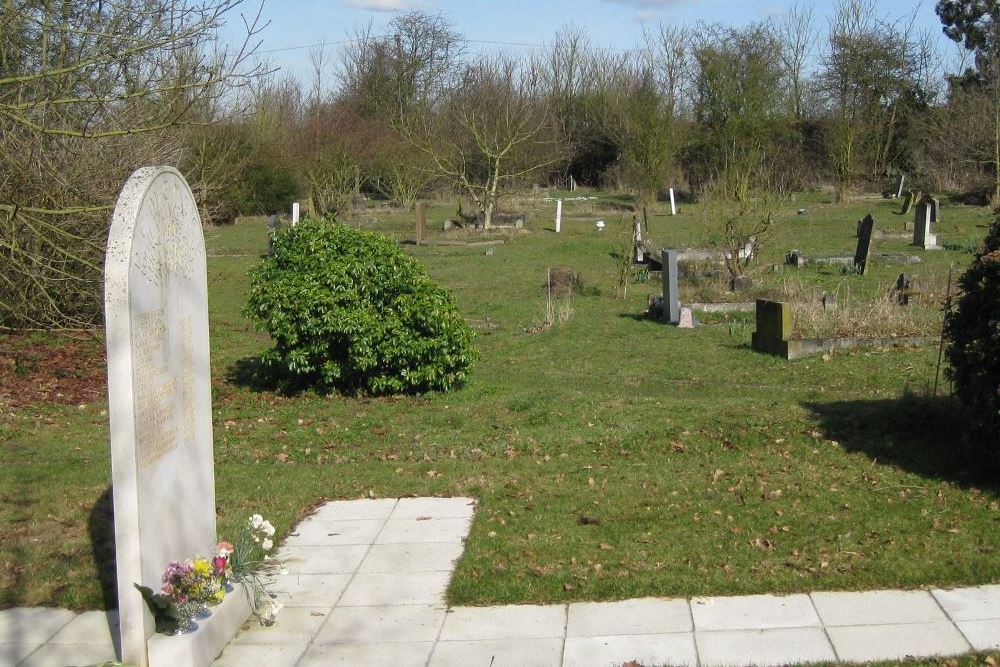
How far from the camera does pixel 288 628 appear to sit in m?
5.53

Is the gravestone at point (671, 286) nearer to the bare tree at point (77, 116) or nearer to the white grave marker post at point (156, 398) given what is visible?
the bare tree at point (77, 116)

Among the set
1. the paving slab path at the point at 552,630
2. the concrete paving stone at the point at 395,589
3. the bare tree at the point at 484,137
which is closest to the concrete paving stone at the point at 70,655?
the paving slab path at the point at 552,630

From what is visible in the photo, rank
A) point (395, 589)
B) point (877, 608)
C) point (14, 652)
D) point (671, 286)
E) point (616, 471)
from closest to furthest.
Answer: point (14, 652)
point (877, 608)
point (395, 589)
point (616, 471)
point (671, 286)

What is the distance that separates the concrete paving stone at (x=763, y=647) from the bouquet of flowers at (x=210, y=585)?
216 centimetres

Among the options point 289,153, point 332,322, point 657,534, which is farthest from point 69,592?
point 289,153

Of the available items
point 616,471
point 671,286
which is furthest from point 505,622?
point 671,286

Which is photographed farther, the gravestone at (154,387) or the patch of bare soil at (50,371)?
the patch of bare soil at (50,371)

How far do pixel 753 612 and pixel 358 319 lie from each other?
7.38 m

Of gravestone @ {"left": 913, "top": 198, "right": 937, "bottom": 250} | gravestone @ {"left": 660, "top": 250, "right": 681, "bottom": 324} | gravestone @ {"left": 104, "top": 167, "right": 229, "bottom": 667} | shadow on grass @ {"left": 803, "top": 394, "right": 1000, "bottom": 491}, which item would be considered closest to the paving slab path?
gravestone @ {"left": 104, "top": 167, "right": 229, "bottom": 667}

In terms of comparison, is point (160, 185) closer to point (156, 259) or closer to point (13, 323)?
point (156, 259)

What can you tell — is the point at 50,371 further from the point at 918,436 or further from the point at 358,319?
the point at 918,436

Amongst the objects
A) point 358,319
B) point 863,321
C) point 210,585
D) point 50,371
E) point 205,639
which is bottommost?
point 50,371

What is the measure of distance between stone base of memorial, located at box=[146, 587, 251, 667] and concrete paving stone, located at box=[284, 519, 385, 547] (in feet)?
4.36

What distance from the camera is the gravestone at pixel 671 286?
17.8 m
